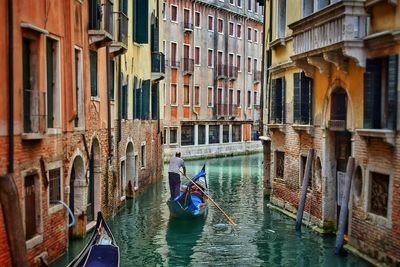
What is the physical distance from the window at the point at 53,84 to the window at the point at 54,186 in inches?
29.6

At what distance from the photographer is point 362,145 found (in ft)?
34.6

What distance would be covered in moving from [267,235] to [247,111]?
94.9 ft

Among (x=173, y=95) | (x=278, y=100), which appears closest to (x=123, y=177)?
(x=278, y=100)

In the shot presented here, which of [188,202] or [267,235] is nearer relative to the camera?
[267,235]

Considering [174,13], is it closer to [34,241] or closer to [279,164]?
[279,164]

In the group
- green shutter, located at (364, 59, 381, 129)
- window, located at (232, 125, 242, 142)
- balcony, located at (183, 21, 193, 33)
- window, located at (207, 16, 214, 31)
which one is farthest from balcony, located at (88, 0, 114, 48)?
window, located at (232, 125, 242, 142)

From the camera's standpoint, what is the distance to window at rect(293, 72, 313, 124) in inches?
524

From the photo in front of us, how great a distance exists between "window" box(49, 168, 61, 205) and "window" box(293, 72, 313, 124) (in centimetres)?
533

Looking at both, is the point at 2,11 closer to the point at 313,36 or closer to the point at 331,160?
the point at 313,36

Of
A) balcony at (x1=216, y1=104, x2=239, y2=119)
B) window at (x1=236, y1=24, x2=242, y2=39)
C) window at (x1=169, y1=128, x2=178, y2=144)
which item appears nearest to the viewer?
window at (x1=169, y1=128, x2=178, y2=144)

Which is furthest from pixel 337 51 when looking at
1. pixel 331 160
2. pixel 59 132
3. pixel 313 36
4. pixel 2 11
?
pixel 2 11

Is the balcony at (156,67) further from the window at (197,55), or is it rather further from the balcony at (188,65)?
the window at (197,55)

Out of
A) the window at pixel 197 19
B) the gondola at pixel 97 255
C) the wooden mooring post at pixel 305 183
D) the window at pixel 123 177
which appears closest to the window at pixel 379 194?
the wooden mooring post at pixel 305 183

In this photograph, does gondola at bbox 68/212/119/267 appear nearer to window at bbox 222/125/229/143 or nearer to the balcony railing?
the balcony railing
